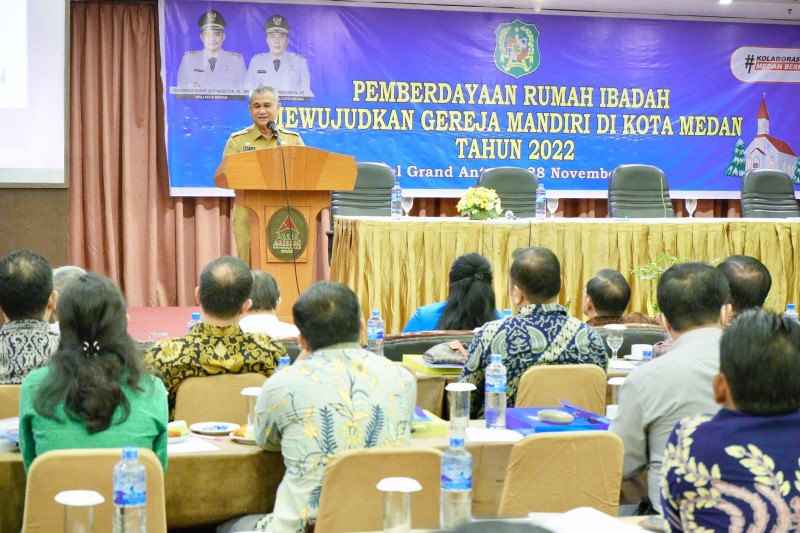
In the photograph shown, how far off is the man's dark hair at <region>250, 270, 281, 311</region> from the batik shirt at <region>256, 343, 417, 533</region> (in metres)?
1.50

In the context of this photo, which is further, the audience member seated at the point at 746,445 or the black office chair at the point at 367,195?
the black office chair at the point at 367,195

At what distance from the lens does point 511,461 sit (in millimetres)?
2266

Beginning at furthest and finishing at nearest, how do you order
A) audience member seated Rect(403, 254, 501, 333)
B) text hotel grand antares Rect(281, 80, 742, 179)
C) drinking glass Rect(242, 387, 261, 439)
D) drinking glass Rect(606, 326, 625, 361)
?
1. text hotel grand antares Rect(281, 80, 742, 179)
2. audience member seated Rect(403, 254, 501, 333)
3. drinking glass Rect(606, 326, 625, 361)
4. drinking glass Rect(242, 387, 261, 439)

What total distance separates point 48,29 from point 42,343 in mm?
3841

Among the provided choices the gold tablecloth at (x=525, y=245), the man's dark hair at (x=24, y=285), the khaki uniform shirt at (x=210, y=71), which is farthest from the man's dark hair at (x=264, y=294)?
the khaki uniform shirt at (x=210, y=71)

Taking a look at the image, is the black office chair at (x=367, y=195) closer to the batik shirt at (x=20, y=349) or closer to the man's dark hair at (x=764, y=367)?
the batik shirt at (x=20, y=349)

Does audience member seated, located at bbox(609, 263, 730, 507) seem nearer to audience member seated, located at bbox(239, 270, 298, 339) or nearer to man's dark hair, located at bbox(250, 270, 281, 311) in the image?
audience member seated, located at bbox(239, 270, 298, 339)

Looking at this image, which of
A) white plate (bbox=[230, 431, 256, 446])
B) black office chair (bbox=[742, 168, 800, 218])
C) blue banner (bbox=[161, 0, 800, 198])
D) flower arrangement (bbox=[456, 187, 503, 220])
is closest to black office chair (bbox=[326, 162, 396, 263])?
flower arrangement (bbox=[456, 187, 503, 220])

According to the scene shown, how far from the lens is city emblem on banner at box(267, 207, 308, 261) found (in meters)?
5.46

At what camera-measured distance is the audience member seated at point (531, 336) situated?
3.31 meters

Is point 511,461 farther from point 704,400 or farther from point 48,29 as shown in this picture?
point 48,29

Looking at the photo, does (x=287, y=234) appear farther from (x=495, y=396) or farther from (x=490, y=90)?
(x=490, y=90)

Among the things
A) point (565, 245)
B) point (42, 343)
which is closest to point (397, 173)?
point (565, 245)

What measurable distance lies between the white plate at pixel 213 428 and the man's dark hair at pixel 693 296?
48.5 inches
